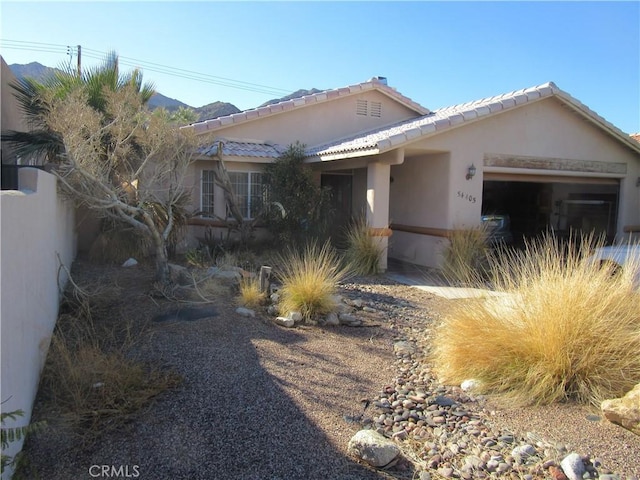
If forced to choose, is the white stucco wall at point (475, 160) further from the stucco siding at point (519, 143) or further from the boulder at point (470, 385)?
the boulder at point (470, 385)

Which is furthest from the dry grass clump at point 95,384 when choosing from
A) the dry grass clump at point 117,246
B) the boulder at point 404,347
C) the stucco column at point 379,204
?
the stucco column at point 379,204

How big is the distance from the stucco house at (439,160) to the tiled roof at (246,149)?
0.11ft

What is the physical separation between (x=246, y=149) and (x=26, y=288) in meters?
9.63

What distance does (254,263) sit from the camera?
10742 millimetres

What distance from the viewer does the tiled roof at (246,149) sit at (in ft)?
41.5

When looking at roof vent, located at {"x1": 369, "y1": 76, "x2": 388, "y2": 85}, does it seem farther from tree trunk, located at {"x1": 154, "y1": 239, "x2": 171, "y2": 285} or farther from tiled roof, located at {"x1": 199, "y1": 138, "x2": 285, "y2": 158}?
tree trunk, located at {"x1": 154, "y1": 239, "x2": 171, "y2": 285}

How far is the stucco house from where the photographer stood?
11.3m

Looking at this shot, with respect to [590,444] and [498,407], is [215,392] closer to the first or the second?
[498,407]

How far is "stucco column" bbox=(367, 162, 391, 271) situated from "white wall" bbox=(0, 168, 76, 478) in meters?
6.64

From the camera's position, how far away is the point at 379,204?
11.3m

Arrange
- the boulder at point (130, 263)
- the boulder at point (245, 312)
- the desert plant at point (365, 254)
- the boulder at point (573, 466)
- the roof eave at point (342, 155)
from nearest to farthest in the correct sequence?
the boulder at point (573, 466) < the boulder at point (245, 312) < the boulder at point (130, 263) < the roof eave at point (342, 155) < the desert plant at point (365, 254)

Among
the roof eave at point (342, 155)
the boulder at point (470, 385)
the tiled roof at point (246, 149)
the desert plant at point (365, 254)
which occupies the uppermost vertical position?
the tiled roof at point (246, 149)

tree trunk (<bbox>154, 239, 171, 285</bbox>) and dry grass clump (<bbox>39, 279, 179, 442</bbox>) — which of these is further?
tree trunk (<bbox>154, 239, 171, 285</bbox>)

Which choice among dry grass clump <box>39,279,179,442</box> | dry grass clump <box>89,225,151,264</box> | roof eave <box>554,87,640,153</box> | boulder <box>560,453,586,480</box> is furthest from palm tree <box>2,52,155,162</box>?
roof eave <box>554,87,640,153</box>
